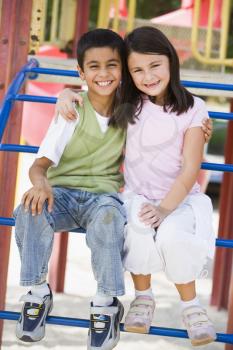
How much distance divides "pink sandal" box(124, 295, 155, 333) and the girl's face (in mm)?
701

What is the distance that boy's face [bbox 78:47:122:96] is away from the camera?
8.32 feet

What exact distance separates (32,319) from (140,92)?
883 millimetres

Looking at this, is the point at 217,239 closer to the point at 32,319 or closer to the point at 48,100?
the point at 32,319

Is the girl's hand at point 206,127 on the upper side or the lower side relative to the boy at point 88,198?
upper

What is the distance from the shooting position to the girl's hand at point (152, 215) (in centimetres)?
236

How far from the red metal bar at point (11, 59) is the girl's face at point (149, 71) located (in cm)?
67

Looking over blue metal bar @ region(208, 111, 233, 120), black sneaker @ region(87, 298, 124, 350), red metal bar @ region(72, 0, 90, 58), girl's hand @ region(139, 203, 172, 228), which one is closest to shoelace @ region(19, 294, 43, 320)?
black sneaker @ region(87, 298, 124, 350)

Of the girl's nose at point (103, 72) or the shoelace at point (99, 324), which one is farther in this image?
the girl's nose at point (103, 72)

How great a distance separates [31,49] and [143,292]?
135 centimetres

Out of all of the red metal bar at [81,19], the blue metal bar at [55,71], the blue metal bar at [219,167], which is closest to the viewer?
the blue metal bar at [219,167]

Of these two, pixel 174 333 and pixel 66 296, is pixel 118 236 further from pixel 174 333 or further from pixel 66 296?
pixel 66 296

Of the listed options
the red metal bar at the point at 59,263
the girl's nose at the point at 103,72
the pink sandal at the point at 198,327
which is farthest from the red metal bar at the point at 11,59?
the red metal bar at the point at 59,263

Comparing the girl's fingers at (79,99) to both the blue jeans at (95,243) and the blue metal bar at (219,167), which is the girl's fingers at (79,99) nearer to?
the blue jeans at (95,243)

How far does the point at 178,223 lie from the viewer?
92.6 inches
